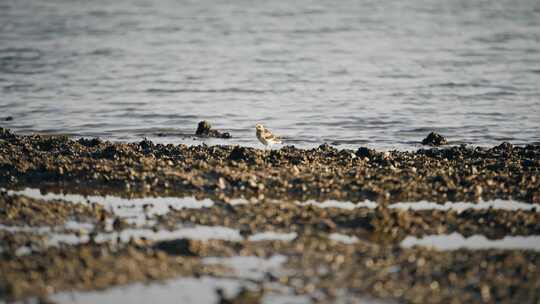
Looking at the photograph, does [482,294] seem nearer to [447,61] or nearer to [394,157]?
[394,157]

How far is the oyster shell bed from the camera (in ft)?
30.4

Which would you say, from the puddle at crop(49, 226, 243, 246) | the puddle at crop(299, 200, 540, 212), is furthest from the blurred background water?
the puddle at crop(49, 226, 243, 246)

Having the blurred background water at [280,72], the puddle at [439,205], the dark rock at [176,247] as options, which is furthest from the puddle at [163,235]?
the blurred background water at [280,72]

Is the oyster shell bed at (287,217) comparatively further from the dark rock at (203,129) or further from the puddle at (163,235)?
the dark rock at (203,129)

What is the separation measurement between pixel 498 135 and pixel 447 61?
12316mm

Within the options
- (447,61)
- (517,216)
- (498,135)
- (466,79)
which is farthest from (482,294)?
(447,61)

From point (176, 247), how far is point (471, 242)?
140 inches

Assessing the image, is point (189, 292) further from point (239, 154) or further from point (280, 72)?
point (280, 72)

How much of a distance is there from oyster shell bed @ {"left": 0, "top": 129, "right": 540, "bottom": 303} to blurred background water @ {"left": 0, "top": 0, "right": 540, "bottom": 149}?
3.45 metres

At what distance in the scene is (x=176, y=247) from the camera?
33.1ft

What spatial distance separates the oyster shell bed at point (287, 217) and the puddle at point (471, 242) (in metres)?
0.13

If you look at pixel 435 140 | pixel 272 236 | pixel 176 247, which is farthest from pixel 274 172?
pixel 435 140

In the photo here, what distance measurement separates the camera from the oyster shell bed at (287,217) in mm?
9266

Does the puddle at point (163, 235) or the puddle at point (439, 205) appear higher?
the puddle at point (439, 205)
